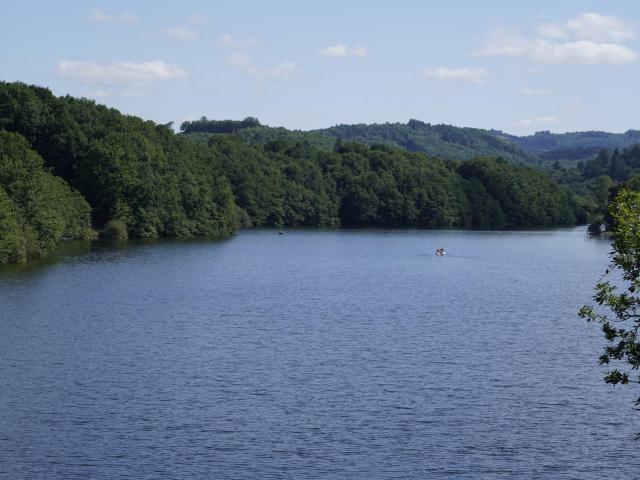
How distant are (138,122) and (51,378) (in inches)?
4052

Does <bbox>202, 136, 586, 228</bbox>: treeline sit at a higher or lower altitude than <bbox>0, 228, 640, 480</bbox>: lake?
higher

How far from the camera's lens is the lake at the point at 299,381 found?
98.4 ft

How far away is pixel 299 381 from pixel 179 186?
9479 cm

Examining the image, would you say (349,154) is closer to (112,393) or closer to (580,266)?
(580,266)

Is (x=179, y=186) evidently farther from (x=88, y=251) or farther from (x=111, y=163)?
(x=88, y=251)

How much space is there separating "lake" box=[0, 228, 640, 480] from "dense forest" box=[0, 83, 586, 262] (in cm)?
1985

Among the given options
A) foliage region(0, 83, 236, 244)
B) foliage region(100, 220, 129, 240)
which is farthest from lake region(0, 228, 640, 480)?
foliage region(0, 83, 236, 244)

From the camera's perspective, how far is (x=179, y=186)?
13162cm

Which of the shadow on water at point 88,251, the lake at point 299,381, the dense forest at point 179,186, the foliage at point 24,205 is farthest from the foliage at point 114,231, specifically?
the lake at point 299,381

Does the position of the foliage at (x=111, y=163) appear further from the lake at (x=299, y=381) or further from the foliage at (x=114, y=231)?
the lake at (x=299, y=381)

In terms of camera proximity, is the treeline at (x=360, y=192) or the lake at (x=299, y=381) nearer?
the lake at (x=299, y=381)

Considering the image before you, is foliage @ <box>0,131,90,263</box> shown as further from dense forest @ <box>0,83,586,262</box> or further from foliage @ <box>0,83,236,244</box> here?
foliage @ <box>0,83,236,244</box>

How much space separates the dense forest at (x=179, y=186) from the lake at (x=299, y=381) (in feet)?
65.1

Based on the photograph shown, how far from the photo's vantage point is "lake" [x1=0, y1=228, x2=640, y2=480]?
30.0 m
